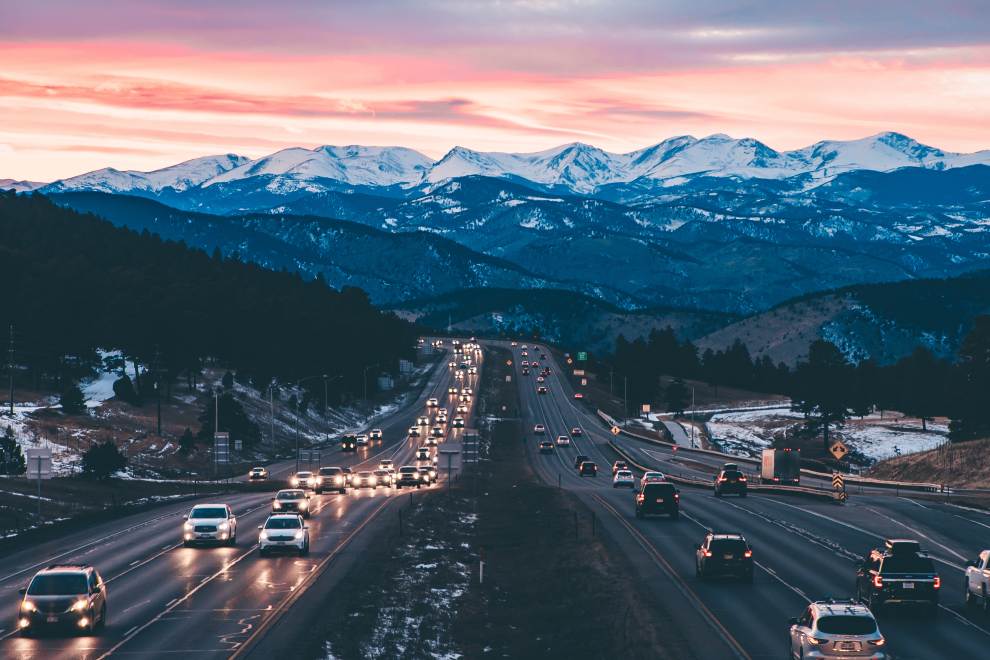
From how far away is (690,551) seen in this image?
57812 millimetres

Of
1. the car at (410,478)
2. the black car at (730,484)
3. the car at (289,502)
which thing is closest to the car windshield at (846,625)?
the car at (289,502)

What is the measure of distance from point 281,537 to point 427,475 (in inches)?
2069

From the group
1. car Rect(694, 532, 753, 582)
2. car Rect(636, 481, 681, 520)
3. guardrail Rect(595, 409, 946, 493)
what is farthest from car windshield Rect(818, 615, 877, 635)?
guardrail Rect(595, 409, 946, 493)

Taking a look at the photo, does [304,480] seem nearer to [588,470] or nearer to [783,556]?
[588,470]

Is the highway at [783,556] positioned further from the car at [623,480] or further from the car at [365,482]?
the car at [365,482]

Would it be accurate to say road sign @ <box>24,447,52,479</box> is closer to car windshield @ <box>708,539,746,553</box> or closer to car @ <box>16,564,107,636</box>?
car @ <box>16,564,107,636</box>

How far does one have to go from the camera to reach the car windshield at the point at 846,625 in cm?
3055

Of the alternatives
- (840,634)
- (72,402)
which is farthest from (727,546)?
(72,402)

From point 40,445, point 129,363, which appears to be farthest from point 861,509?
point 129,363

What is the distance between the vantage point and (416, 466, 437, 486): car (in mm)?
106688

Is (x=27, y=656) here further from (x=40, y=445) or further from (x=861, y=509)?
(x=40, y=445)

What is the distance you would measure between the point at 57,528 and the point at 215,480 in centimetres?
5041

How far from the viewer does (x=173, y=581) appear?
47.8 meters

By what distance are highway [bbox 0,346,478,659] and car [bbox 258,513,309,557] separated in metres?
0.42
